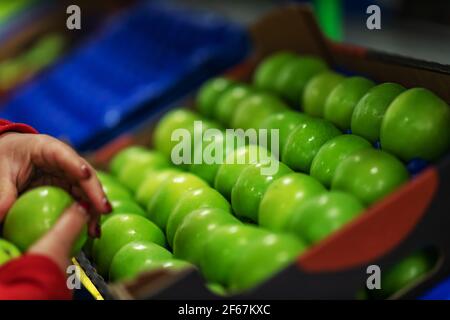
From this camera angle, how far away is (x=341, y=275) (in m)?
1.22

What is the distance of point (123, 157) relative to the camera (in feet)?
7.78

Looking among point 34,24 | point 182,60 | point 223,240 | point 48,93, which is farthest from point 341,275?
point 34,24

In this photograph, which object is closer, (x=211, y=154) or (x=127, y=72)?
(x=211, y=154)

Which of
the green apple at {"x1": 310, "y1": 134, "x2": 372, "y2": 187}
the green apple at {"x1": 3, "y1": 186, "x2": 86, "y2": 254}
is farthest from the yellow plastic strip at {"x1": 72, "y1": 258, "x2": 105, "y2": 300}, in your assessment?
the green apple at {"x1": 310, "y1": 134, "x2": 372, "y2": 187}

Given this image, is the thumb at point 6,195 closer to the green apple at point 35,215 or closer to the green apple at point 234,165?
the green apple at point 35,215

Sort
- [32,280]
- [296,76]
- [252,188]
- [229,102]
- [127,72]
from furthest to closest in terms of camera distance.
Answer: [127,72] < [229,102] < [296,76] < [252,188] < [32,280]

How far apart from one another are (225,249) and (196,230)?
5.8 inches

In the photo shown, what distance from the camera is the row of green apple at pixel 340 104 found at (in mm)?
1444

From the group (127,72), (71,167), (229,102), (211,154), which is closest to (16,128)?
(71,167)

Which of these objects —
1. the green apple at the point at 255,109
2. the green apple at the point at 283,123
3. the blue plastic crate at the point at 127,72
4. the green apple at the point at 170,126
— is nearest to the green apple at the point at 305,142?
the green apple at the point at 283,123

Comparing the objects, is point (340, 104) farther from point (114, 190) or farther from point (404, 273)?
point (114, 190)

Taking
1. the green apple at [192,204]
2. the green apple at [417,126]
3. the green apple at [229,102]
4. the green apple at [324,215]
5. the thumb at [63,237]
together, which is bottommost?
the green apple at [192,204]

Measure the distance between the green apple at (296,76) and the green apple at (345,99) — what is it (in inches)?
10.9

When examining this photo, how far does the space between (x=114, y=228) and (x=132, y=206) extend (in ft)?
0.69
